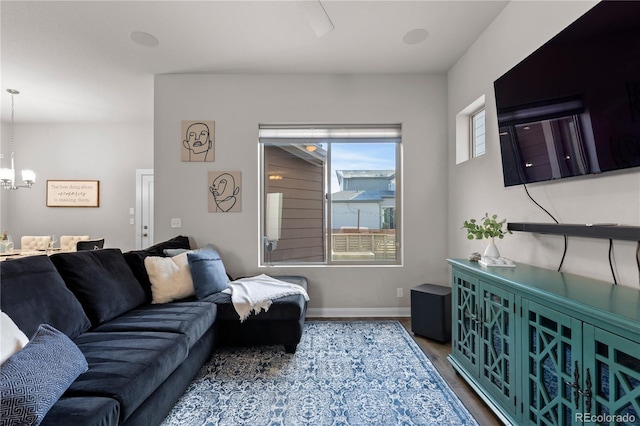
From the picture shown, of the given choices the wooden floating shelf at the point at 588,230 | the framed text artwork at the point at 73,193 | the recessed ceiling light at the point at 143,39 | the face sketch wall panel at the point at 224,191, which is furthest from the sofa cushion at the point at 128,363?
the framed text artwork at the point at 73,193

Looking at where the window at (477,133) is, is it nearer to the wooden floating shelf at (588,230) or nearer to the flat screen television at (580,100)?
the flat screen television at (580,100)

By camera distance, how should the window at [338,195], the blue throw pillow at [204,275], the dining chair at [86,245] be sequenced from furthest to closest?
the dining chair at [86,245] < the window at [338,195] < the blue throw pillow at [204,275]

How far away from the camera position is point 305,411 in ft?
5.69

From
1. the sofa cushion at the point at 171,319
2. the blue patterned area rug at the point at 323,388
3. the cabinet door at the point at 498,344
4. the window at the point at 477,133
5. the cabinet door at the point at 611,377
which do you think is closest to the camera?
the cabinet door at the point at 611,377

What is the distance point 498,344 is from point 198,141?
135 inches

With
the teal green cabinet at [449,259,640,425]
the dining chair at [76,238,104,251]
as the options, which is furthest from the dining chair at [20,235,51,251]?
the teal green cabinet at [449,259,640,425]

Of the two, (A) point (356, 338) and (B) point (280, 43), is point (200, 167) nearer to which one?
(B) point (280, 43)

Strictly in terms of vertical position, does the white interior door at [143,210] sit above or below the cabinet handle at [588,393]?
above

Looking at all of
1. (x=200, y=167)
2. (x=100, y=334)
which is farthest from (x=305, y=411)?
(x=200, y=167)

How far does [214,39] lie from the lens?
2678 millimetres

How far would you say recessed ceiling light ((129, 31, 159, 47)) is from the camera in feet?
8.56

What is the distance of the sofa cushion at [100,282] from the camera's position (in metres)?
1.91

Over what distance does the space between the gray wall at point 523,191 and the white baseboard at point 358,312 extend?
0.92 meters
